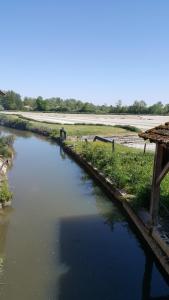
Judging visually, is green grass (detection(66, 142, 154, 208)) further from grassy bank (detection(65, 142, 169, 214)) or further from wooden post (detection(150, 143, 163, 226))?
wooden post (detection(150, 143, 163, 226))

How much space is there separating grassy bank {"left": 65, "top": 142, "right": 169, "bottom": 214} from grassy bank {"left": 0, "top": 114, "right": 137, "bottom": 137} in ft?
57.0

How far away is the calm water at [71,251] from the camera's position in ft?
29.4

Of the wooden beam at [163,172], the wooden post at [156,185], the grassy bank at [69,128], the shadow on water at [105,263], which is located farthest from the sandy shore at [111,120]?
the wooden beam at [163,172]

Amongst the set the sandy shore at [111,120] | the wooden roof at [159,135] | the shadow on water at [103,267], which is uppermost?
the wooden roof at [159,135]

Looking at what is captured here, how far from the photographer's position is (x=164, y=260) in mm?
9336

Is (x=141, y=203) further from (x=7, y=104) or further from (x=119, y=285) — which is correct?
(x=7, y=104)

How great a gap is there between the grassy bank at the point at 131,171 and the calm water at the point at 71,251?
1.02m

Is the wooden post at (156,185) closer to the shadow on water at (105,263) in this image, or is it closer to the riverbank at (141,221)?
the riverbank at (141,221)

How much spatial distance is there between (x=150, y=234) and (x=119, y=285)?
6.87ft

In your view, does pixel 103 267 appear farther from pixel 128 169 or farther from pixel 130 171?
pixel 128 169

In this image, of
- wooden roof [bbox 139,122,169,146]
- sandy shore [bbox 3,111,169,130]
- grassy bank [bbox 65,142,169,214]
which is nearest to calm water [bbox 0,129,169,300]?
grassy bank [bbox 65,142,169,214]

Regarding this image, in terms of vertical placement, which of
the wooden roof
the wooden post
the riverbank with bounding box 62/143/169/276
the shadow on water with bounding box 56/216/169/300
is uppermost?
the wooden roof

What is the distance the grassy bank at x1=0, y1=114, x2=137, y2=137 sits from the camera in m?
42.3

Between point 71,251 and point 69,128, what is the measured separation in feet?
124
